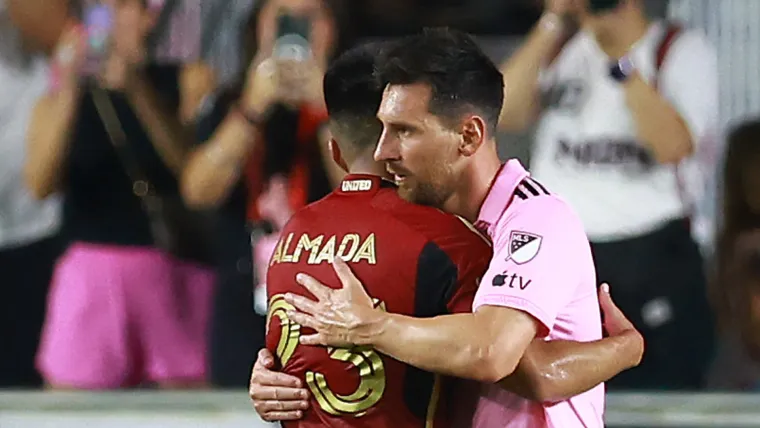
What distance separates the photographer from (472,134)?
2143 mm

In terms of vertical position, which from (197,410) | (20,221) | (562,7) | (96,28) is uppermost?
(562,7)

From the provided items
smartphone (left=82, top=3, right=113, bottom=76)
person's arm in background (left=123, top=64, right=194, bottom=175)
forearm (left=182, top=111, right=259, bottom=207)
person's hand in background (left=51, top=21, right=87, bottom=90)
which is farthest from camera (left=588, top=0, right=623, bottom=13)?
person's hand in background (left=51, top=21, right=87, bottom=90)

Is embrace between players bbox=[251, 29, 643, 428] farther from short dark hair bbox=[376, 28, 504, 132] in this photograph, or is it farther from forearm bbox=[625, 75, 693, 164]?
forearm bbox=[625, 75, 693, 164]

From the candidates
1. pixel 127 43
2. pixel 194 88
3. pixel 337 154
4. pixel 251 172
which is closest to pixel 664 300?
pixel 251 172

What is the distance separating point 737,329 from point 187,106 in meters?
2.16

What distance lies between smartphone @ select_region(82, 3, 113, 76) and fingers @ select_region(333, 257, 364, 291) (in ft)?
9.22

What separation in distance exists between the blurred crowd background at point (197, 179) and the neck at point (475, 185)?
2.05 m

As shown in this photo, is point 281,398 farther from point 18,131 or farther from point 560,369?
point 18,131

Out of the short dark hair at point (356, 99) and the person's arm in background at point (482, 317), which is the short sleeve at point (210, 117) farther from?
the person's arm in background at point (482, 317)

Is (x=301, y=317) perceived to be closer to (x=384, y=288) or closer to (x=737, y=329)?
(x=384, y=288)

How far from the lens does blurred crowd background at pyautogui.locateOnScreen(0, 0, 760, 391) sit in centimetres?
438

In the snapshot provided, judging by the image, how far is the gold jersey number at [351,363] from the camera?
210 centimetres

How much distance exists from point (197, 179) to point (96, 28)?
701 mm

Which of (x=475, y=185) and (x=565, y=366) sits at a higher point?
(x=475, y=185)
